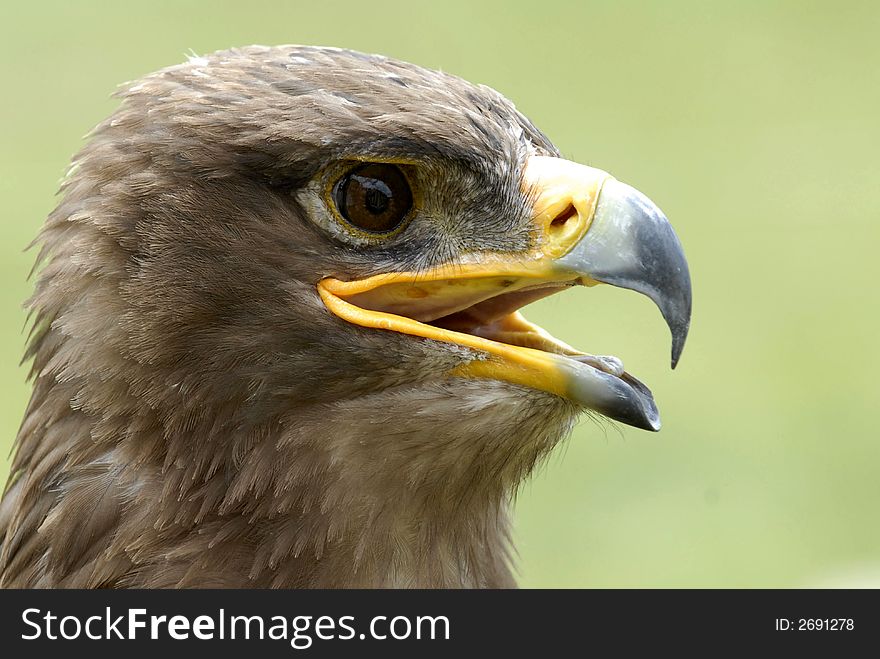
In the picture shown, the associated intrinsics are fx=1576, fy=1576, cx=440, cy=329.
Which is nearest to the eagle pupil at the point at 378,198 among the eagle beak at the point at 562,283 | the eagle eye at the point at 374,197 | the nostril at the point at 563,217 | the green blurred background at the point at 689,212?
the eagle eye at the point at 374,197

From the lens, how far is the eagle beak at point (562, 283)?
360 cm

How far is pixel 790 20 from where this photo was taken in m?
16.8

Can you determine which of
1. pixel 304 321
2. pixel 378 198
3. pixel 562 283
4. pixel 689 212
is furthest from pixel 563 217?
pixel 689 212

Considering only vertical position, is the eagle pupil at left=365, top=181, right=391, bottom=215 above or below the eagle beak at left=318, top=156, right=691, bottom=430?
above

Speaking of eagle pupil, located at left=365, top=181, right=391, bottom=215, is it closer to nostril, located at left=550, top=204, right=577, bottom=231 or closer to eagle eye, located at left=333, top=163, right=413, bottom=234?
eagle eye, located at left=333, top=163, right=413, bottom=234

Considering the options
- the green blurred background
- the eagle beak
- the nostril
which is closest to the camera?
the eagle beak

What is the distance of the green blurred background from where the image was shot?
29.1ft

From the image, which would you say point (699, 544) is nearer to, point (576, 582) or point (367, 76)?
point (576, 582)

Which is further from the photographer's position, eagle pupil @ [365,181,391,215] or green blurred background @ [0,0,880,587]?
green blurred background @ [0,0,880,587]

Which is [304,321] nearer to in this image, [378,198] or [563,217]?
[378,198]

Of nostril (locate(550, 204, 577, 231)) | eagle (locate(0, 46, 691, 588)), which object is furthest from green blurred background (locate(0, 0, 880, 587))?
nostril (locate(550, 204, 577, 231))

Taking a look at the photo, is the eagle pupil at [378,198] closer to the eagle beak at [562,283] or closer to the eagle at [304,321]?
the eagle at [304,321]

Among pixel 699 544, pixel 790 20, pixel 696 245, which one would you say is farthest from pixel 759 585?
pixel 790 20

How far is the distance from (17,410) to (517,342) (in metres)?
6.36
